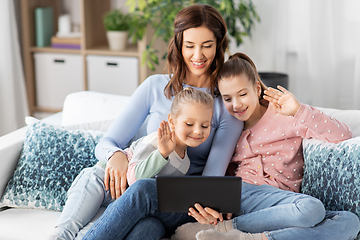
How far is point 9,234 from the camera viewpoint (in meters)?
1.43

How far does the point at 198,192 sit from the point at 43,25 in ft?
8.55

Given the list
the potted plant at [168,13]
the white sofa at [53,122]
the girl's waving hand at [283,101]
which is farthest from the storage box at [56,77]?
the girl's waving hand at [283,101]

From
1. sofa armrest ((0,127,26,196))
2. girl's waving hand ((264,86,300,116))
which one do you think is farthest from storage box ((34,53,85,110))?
girl's waving hand ((264,86,300,116))

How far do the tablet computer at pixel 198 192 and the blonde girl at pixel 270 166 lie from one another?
3cm

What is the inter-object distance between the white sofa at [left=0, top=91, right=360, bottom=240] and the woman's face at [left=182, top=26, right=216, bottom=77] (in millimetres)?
485

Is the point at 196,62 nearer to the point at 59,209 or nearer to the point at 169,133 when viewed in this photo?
the point at 169,133

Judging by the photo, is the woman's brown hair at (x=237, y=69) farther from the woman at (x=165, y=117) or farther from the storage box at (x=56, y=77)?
the storage box at (x=56, y=77)

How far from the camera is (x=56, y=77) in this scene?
339cm

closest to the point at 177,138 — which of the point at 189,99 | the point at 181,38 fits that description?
the point at 189,99

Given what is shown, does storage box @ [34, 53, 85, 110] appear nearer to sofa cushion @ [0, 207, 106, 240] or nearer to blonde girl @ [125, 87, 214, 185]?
sofa cushion @ [0, 207, 106, 240]

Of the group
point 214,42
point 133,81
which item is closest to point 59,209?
point 214,42

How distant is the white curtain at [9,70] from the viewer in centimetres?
313

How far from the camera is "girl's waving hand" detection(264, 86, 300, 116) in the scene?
1.52m

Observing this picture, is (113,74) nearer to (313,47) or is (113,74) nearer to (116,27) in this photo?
(116,27)
